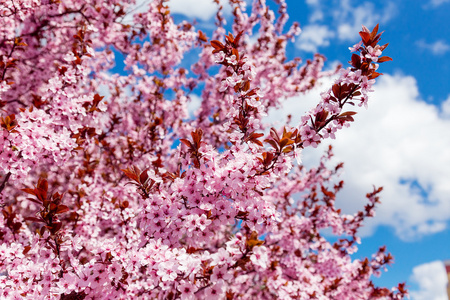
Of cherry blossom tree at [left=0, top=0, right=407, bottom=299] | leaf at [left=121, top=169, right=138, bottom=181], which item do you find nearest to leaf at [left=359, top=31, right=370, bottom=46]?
cherry blossom tree at [left=0, top=0, right=407, bottom=299]

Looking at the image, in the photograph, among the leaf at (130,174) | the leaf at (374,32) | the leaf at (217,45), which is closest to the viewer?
the leaf at (374,32)

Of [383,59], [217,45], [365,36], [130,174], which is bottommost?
[130,174]

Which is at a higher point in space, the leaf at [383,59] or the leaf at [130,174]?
the leaf at [383,59]

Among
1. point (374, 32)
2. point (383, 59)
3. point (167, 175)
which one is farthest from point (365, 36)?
point (167, 175)

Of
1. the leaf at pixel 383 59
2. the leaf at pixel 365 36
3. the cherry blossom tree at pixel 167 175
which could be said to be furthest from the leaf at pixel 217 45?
the leaf at pixel 383 59

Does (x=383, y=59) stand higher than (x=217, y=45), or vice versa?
(x=217, y=45)

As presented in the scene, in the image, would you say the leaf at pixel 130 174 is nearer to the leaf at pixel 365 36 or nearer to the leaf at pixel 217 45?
the leaf at pixel 217 45

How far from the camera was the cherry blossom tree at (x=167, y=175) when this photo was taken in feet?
10.2

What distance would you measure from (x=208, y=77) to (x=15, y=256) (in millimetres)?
8107

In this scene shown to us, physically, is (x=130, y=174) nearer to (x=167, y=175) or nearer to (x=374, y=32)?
(x=167, y=175)

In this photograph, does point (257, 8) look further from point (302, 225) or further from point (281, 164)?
point (281, 164)

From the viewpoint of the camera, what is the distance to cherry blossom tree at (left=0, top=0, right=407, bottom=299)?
3.09 m

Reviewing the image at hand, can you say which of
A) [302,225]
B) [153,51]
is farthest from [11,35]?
[302,225]

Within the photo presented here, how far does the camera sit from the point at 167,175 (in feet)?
11.6
